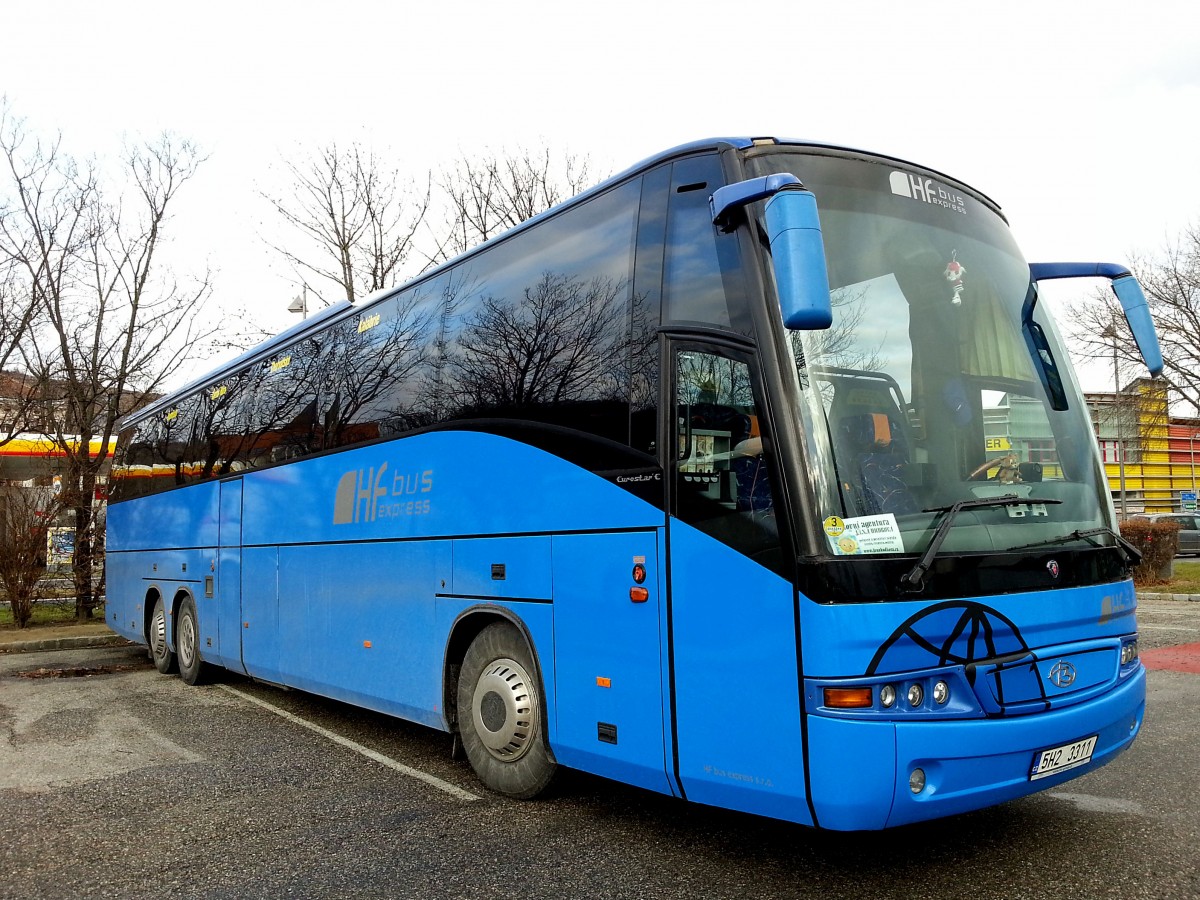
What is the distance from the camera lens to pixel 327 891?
4.38 m

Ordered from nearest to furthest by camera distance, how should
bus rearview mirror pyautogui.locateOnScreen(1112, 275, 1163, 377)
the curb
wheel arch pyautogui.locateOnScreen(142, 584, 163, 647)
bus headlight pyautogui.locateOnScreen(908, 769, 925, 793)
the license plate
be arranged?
bus headlight pyautogui.locateOnScreen(908, 769, 925, 793) < the license plate < bus rearview mirror pyautogui.locateOnScreen(1112, 275, 1163, 377) < wheel arch pyautogui.locateOnScreen(142, 584, 163, 647) < the curb

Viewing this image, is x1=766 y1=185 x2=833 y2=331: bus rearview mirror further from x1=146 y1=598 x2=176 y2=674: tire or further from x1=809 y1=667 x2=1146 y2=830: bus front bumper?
x1=146 y1=598 x2=176 y2=674: tire

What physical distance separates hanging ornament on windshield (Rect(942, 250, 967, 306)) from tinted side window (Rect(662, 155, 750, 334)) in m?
1.13

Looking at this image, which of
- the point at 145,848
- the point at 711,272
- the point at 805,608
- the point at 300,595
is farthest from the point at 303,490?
the point at 805,608

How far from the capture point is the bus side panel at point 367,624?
6.54 metres

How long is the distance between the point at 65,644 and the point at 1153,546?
65.0 ft

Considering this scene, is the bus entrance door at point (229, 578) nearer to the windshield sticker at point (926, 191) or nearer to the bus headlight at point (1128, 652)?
the windshield sticker at point (926, 191)

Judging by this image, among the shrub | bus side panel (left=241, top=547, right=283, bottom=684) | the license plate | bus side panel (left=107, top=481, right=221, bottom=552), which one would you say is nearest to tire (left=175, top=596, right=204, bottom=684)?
bus side panel (left=107, top=481, right=221, bottom=552)

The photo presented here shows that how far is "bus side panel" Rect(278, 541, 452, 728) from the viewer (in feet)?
21.5

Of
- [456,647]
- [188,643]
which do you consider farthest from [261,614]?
[456,647]

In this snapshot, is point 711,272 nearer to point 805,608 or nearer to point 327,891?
point 805,608

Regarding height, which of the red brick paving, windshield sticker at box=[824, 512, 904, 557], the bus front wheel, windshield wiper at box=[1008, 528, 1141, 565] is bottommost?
the red brick paving

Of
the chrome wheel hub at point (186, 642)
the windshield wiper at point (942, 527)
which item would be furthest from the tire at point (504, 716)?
the chrome wheel hub at point (186, 642)

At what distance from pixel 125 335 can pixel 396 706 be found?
1383cm
